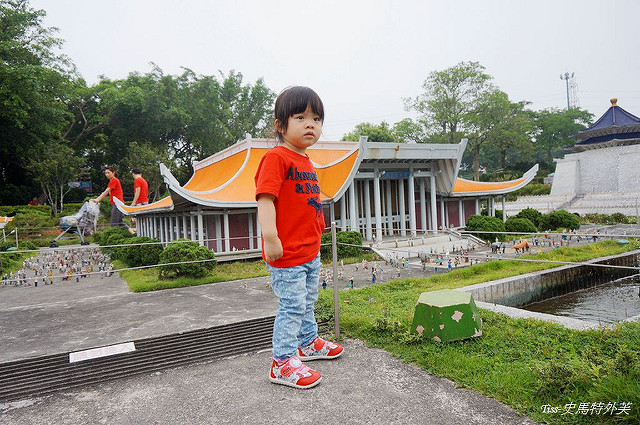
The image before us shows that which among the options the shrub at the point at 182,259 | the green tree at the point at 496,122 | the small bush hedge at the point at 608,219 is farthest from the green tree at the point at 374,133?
the shrub at the point at 182,259

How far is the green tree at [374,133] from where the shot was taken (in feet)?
127

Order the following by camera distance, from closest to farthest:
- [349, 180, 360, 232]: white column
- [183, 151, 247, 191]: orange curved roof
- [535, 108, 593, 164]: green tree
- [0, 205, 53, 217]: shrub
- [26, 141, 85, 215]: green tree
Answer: [349, 180, 360, 232]: white column
[183, 151, 247, 191]: orange curved roof
[0, 205, 53, 217]: shrub
[26, 141, 85, 215]: green tree
[535, 108, 593, 164]: green tree

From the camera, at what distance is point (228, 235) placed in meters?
13.6

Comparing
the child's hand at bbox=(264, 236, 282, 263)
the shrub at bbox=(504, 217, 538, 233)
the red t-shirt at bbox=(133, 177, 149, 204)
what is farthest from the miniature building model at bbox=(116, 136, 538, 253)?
the child's hand at bbox=(264, 236, 282, 263)

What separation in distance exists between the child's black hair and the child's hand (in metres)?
0.97

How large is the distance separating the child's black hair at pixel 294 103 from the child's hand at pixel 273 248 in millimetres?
967

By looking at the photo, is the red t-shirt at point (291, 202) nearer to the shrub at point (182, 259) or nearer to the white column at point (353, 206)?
the shrub at point (182, 259)

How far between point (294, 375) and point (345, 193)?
13.4 metres

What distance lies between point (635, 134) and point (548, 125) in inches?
705

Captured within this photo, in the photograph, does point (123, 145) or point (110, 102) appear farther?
point (123, 145)

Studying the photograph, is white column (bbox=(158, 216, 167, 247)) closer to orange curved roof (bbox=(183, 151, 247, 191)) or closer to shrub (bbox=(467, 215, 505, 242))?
orange curved roof (bbox=(183, 151, 247, 191))

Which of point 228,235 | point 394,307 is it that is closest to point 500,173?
point 228,235

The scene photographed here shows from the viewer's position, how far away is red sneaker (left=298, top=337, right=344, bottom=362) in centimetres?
360

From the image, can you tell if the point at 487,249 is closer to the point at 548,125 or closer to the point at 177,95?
the point at 177,95
